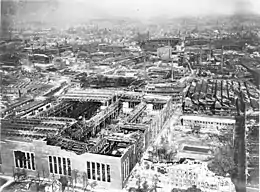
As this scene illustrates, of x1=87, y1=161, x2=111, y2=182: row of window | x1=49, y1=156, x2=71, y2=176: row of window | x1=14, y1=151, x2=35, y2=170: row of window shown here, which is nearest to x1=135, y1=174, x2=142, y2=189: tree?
x1=87, y1=161, x2=111, y2=182: row of window

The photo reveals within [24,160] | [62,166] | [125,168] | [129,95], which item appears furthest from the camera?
[129,95]

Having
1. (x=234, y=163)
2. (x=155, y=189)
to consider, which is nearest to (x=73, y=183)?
(x=155, y=189)

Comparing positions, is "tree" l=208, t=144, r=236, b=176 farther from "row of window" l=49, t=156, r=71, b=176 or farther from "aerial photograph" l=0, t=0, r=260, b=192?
"row of window" l=49, t=156, r=71, b=176

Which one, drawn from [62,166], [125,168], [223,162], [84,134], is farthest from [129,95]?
[223,162]

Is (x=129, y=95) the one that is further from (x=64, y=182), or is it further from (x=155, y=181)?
(x=64, y=182)

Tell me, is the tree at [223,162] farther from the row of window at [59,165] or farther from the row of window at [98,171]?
the row of window at [59,165]

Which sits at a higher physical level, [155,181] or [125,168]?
[125,168]

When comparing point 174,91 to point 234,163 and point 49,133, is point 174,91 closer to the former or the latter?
point 234,163

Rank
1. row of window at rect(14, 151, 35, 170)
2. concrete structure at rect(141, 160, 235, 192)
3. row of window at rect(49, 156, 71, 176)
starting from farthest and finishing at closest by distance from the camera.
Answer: row of window at rect(14, 151, 35, 170)
row of window at rect(49, 156, 71, 176)
concrete structure at rect(141, 160, 235, 192)
